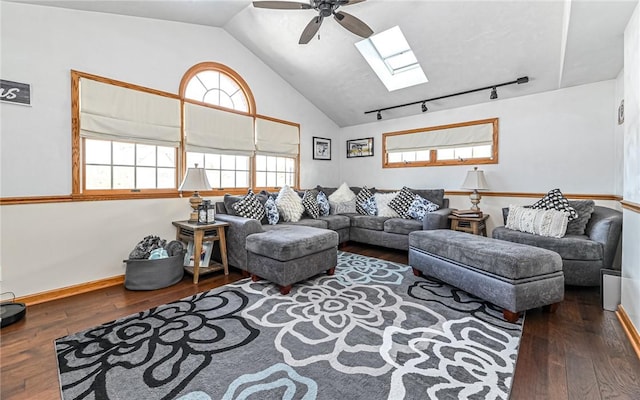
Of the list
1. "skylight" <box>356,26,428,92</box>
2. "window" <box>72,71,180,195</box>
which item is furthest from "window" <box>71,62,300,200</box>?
"skylight" <box>356,26,428,92</box>

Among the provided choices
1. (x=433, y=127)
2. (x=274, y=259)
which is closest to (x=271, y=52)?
(x=433, y=127)

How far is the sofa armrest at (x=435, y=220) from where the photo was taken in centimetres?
368

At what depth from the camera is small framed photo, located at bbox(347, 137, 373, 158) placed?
542cm

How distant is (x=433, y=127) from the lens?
454 centimetres

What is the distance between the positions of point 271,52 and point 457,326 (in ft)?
13.3

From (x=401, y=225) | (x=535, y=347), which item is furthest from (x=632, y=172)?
(x=401, y=225)

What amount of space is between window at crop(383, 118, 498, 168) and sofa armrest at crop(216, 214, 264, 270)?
307 cm

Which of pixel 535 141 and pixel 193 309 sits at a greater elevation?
pixel 535 141

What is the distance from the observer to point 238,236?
10.0 feet

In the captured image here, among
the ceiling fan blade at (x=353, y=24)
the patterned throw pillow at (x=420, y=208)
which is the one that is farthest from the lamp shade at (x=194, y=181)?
the patterned throw pillow at (x=420, y=208)

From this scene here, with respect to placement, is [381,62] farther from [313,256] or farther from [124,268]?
[124,268]

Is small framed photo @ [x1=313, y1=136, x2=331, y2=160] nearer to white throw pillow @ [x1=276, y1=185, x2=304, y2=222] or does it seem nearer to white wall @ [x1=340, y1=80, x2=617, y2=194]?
white throw pillow @ [x1=276, y1=185, x2=304, y2=222]

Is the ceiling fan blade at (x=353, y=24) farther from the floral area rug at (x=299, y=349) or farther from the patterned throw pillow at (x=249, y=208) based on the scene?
the floral area rug at (x=299, y=349)

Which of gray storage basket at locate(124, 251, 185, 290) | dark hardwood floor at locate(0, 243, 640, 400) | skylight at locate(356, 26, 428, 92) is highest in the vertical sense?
skylight at locate(356, 26, 428, 92)
